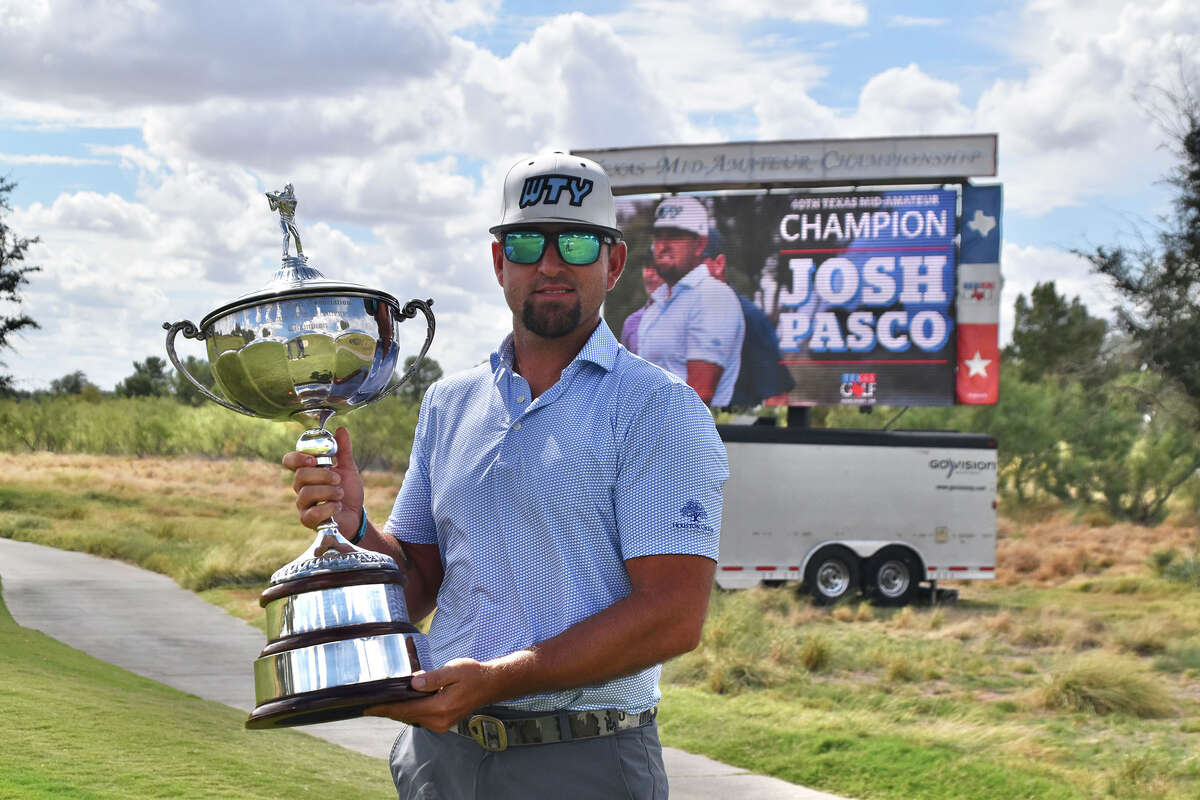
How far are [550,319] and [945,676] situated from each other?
1100 cm

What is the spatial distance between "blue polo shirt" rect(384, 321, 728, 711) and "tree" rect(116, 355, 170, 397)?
51.8 meters

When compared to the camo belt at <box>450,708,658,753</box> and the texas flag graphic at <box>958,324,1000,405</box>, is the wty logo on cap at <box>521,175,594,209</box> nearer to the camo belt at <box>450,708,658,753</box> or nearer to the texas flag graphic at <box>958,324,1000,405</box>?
the camo belt at <box>450,708,658,753</box>

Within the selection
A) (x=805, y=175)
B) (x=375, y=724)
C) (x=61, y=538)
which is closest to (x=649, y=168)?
(x=805, y=175)

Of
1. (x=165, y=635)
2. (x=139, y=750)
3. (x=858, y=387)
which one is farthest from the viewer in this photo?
(x=858, y=387)

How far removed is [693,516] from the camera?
2332 mm

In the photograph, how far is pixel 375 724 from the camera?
9688 millimetres

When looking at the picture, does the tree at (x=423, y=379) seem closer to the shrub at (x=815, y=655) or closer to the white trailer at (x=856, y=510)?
the white trailer at (x=856, y=510)

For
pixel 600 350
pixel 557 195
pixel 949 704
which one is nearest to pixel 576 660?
pixel 600 350

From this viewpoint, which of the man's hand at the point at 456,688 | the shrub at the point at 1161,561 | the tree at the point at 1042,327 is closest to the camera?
the man's hand at the point at 456,688

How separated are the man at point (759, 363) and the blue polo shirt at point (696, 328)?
3.4 inches

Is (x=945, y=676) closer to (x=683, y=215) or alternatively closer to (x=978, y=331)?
(x=978, y=331)

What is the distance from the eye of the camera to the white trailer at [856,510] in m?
18.9

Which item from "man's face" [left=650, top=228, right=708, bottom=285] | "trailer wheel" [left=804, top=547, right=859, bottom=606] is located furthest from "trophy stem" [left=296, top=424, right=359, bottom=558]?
"trailer wheel" [left=804, top=547, right=859, bottom=606]

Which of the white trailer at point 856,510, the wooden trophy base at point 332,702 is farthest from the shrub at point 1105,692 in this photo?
the wooden trophy base at point 332,702
